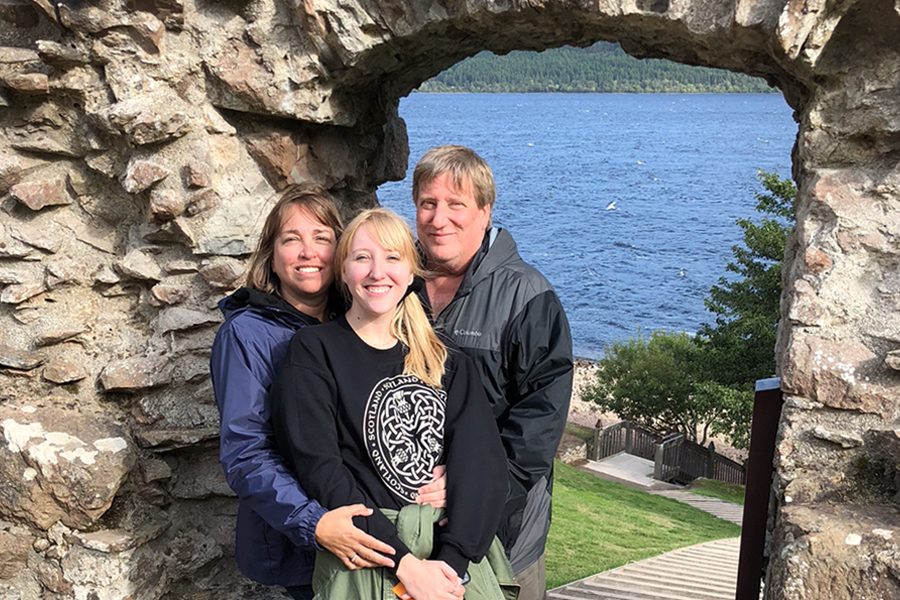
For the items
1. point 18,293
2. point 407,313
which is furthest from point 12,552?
point 407,313

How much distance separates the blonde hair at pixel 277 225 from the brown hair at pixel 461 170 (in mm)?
365

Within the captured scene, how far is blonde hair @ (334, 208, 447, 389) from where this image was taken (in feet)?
9.25

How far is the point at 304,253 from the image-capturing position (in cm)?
304

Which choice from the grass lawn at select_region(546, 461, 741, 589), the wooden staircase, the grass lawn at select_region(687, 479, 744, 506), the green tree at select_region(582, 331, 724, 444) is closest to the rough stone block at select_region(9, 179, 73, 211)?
the wooden staircase

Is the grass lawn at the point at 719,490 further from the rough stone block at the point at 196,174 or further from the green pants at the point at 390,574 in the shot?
the green pants at the point at 390,574

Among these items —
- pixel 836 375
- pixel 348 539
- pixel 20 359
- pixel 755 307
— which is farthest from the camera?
pixel 755 307

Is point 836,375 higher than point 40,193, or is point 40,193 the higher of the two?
point 40,193

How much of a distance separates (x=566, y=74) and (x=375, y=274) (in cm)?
18904

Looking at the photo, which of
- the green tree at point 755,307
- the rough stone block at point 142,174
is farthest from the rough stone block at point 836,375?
the green tree at point 755,307

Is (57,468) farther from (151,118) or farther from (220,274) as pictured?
(151,118)

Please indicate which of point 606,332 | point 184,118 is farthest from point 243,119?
point 606,332

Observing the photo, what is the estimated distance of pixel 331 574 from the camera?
2.67 m

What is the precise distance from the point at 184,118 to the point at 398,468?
2115 mm

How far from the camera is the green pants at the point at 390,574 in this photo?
2625 mm
